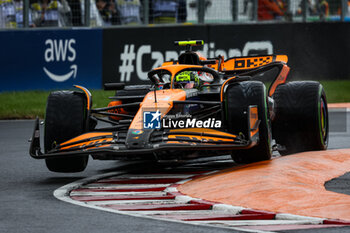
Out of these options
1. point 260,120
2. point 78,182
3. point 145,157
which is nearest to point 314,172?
point 260,120

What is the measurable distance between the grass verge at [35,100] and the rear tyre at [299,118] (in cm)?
725

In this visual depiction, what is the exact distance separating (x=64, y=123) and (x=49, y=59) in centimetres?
1021

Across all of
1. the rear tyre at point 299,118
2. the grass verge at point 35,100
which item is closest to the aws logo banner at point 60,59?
the grass verge at point 35,100

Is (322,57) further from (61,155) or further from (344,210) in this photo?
(344,210)

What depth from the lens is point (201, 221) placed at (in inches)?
241

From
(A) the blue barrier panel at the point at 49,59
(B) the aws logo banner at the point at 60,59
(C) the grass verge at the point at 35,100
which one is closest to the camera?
(C) the grass verge at the point at 35,100

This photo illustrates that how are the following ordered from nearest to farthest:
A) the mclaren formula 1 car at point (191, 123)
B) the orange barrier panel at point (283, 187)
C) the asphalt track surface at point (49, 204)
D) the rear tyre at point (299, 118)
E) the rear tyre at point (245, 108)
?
the asphalt track surface at point (49, 204) → the orange barrier panel at point (283, 187) → the mclaren formula 1 car at point (191, 123) → the rear tyre at point (245, 108) → the rear tyre at point (299, 118)

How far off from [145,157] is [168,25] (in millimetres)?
11390

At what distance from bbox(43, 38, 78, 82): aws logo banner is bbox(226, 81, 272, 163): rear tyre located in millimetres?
10483

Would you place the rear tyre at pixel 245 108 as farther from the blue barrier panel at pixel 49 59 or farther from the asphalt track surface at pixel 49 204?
the blue barrier panel at pixel 49 59

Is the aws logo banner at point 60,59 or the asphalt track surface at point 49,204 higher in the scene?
the aws logo banner at point 60,59

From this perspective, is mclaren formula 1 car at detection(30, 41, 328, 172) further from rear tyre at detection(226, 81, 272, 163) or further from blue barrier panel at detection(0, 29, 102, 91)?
blue barrier panel at detection(0, 29, 102, 91)

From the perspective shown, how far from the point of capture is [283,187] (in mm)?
7094

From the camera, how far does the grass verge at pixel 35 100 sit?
16523 millimetres
